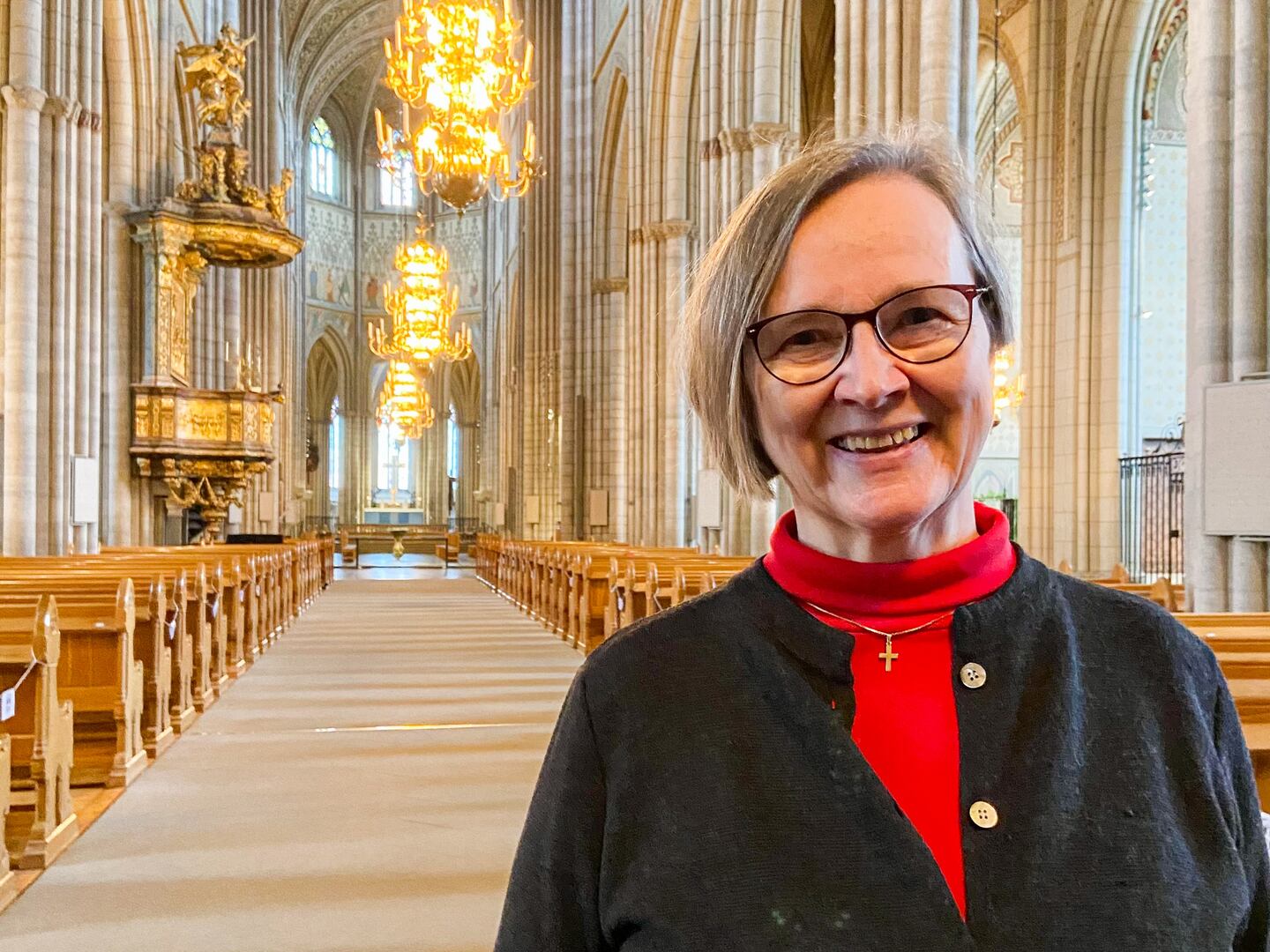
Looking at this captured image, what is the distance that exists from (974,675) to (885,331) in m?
0.33

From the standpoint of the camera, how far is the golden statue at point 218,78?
50.6 feet

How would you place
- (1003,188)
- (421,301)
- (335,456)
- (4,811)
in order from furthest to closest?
1. (335,456)
2. (1003,188)
3. (421,301)
4. (4,811)

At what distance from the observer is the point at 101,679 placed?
17.6 feet

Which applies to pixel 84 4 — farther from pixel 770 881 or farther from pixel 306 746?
pixel 770 881

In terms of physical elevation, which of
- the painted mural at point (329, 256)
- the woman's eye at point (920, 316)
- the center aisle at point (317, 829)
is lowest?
the center aisle at point (317, 829)

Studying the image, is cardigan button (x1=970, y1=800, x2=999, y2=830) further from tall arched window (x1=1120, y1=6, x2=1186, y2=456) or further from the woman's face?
tall arched window (x1=1120, y1=6, x2=1186, y2=456)

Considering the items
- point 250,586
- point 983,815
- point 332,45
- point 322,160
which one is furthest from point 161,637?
point 322,160

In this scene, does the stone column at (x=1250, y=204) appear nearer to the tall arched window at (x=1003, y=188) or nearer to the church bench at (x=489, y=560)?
the tall arched window at (x=1003, y=188)

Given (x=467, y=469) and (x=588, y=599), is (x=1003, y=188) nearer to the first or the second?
(x=588, y=599)

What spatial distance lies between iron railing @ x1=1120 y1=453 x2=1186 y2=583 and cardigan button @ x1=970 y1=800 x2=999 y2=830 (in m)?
12.4

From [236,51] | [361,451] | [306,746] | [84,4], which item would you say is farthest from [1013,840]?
[361,451]

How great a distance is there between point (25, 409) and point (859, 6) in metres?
8.47

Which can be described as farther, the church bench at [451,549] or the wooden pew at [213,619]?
the church bench at [451,549]

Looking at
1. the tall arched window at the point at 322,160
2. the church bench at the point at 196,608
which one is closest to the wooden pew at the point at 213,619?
the church bench at the point at 196,608
